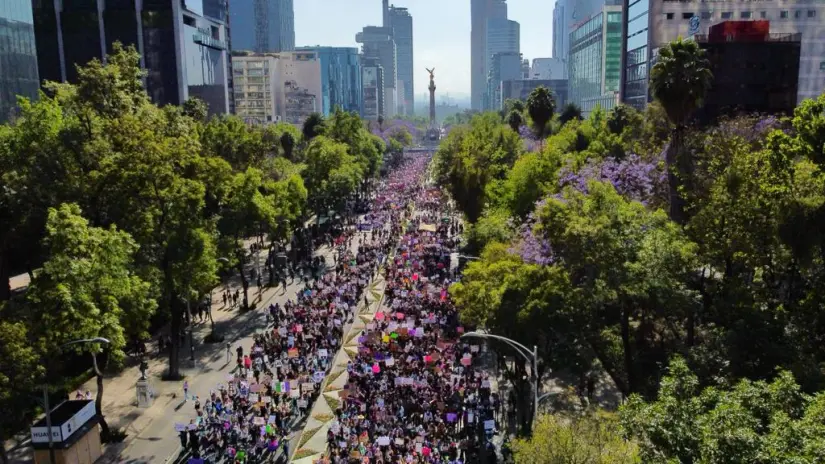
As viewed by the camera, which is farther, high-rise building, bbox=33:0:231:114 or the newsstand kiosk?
high-rise building, bbox=33:0:231:114

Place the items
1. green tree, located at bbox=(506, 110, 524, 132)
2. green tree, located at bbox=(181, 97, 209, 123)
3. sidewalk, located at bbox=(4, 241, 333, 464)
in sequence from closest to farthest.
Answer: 1. sidewalk, located at bbox=(4, 241, 333, 464)
2. green tree, located at bbox=(181, 97, 209, 123)
3. green tree, located at bbox=(506, 110, 524, 132)

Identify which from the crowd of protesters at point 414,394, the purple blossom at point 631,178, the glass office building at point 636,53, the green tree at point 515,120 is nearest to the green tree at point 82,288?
the crowd of protesters at point 414,394

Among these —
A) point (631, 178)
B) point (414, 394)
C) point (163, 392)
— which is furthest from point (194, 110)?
point (414, 394)

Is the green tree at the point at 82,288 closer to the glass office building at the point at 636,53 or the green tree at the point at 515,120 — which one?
the glass office building at the point at 636,53

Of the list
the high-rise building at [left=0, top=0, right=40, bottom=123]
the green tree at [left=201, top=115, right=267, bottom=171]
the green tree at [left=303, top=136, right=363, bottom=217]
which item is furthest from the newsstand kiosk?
the green tree at [left=303, top=136, right=363, bottom=217]

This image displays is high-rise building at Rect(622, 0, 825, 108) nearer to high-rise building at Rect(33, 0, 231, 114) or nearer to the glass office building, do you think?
the glass office building

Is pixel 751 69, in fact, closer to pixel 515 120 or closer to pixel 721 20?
pixel 721 20

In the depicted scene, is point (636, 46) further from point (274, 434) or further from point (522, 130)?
point (274, 434)
